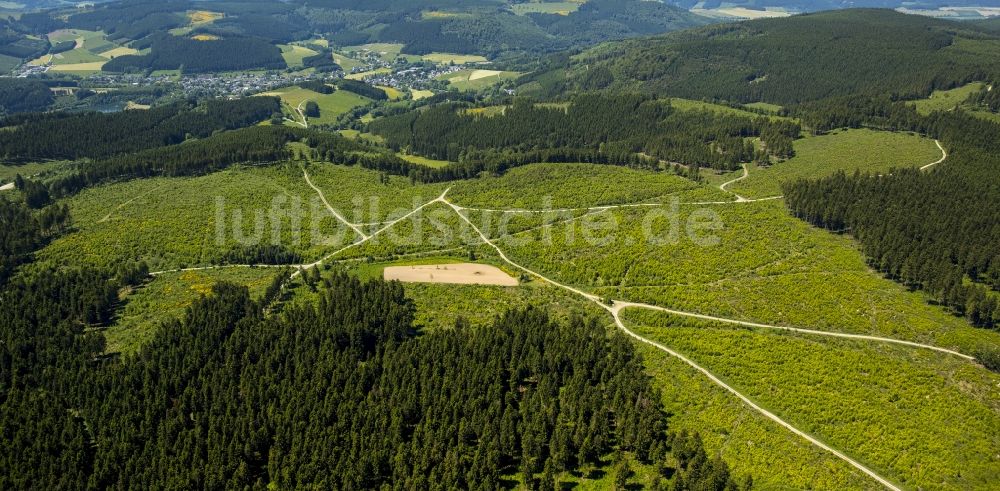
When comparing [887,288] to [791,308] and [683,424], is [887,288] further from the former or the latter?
[683,424]

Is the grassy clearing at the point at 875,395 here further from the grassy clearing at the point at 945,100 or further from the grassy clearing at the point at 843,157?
the grassy clearing at the point at 945,100

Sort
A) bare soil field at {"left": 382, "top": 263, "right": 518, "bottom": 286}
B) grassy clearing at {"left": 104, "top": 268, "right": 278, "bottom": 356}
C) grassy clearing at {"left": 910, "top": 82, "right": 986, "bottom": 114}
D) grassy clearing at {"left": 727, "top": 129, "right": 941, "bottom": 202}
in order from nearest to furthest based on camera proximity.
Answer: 1. grassy clearing at {"left": 104, "top": 268, "right": 278, "bottom": 356}
2. bare soil field at {"left": 382, "top": 263, "right": 518, "bottom": 286}
3. grassy clearing at {"left": 727, "top": 129, "right": 941, "bottom": 202}
4. grassy clearing at {"left": 910, "top": 82, "right": 986, "bottom": 114}

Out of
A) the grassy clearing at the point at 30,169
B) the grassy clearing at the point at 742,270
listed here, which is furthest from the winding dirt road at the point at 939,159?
the grassy clearing at the point at 30,169

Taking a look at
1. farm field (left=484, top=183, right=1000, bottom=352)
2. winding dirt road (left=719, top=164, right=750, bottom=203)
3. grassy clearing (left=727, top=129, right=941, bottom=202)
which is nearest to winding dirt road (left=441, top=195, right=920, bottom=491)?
farm field (left=484, top=183, right=1000, bottom=352)

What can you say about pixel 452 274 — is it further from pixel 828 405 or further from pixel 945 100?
pixel 945 100

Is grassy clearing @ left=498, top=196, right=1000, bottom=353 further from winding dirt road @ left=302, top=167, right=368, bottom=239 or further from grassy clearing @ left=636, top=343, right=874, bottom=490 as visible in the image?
winding dirt road @ left=302, top=167, right=368, bottom=239

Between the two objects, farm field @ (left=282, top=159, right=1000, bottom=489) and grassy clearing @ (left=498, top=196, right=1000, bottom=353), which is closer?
farm field @ (left=282, top=159, right=1000, bottom=489)

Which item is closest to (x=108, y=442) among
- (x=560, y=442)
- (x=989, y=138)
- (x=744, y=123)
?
(x=560, y=442)
